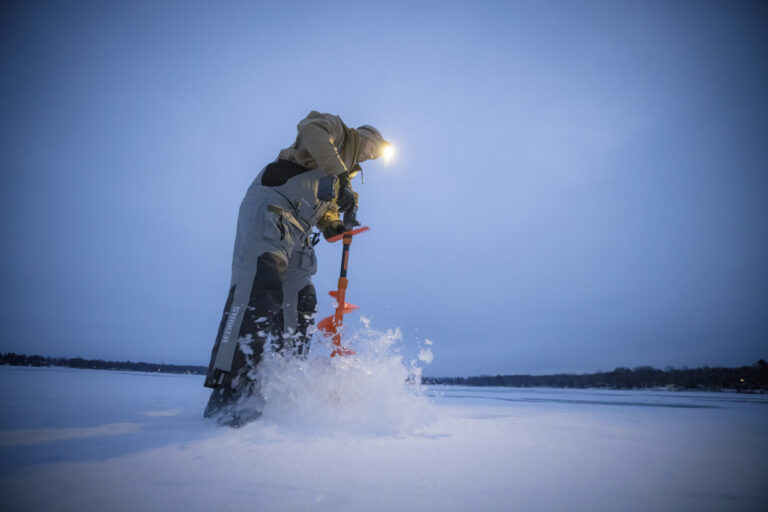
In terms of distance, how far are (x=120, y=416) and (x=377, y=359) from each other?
1.32 m

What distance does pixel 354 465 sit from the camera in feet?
2.89

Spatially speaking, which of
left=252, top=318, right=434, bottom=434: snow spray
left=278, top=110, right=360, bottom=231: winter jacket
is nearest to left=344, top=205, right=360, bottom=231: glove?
left=278, top=110, right=360, bottom=231: winter jacket

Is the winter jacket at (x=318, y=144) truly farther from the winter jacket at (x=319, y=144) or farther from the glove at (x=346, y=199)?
the glove at (x=346, y=199)

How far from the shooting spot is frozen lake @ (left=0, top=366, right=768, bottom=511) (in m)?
0.65

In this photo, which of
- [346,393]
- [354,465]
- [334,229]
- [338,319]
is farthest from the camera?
[334,229]

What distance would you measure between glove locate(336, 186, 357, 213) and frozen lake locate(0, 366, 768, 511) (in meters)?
1.74

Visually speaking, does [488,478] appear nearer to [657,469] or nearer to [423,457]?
[423,457]

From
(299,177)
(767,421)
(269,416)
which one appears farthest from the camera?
(299,177)

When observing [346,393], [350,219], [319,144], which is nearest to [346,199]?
A: [350,219]

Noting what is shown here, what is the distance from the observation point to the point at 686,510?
0.67m

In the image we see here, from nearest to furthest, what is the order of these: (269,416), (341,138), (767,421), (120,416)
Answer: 1. (120,416)
2. (269,416)
3. (767,421)
4. (341,138)

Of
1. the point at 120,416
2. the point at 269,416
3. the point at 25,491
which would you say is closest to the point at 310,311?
the point at 269,416

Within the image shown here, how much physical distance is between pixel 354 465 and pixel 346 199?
7.10 ft

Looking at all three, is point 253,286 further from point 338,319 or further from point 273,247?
point 338,319
